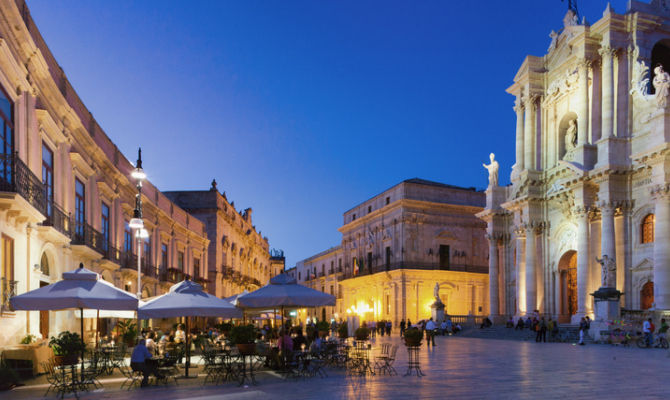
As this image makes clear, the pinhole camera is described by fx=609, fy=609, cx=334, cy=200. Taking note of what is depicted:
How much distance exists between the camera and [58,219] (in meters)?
17.8

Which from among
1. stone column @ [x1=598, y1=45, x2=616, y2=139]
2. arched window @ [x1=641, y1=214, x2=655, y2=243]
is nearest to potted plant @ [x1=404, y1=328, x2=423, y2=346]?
arched window @ [x1=641, y1=214, x2=655, y2=243]

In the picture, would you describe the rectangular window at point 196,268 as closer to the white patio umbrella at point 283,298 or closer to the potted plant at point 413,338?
the white patio umbrella at point 283,298

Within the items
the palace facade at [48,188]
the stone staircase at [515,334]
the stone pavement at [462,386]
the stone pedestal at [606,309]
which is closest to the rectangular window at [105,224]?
the palace facade at [48,188]

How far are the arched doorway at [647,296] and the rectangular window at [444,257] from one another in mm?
25246

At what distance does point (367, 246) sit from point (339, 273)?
8968 millimetres

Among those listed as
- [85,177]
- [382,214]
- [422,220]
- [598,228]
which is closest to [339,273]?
[382,214]

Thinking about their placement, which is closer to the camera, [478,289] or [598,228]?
[598,228]

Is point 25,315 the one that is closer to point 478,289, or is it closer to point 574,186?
point 574,186

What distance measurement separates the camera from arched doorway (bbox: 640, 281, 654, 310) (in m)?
27.6

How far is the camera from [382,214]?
56375mm

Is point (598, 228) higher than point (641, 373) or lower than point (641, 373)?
higher

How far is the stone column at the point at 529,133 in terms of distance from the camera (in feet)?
121

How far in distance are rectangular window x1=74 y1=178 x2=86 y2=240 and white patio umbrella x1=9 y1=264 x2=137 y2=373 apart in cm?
883

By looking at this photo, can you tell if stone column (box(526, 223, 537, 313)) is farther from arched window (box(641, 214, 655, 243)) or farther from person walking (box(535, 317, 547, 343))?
arched window (box(641, 214, 655, 243))
